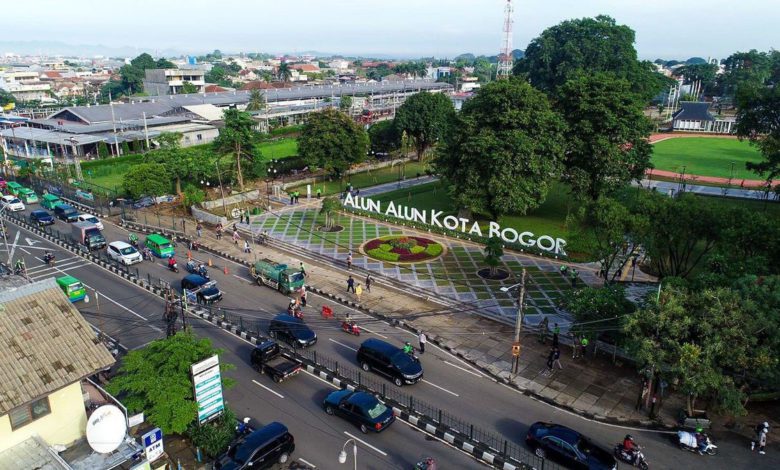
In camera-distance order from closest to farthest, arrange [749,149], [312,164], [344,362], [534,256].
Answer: [344,362], [534,256], [312,164], [749,149]

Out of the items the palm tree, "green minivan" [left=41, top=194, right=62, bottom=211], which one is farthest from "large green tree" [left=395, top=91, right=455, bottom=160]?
the palm tree

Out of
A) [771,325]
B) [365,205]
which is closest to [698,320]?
[771,325]

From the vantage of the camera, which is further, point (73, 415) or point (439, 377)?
point (439, 377)

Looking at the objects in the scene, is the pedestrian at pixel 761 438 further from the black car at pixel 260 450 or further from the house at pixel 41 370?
the house at pixel 41 370

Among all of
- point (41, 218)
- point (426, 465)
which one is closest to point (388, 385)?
point (426, 465)

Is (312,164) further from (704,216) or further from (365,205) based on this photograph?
(704,216)

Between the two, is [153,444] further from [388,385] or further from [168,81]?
[168,81]

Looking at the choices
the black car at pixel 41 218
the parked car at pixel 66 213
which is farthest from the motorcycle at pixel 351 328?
the black car at pixel 41 218
